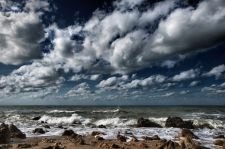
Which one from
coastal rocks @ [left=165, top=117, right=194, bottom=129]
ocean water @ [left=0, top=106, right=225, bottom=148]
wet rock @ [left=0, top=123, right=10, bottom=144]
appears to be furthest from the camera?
coastal rocks @ [left=165, top=117, right=194, bottom=129]

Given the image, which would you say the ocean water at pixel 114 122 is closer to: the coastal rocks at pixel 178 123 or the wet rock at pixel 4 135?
the coastal rocks at pixel 178 123

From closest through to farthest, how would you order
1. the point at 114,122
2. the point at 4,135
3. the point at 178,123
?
the point at 4,135 < the point at 178,123 < the point at 114,122

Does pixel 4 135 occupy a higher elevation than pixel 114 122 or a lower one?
lower

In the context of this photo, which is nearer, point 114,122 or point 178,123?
point 178,123

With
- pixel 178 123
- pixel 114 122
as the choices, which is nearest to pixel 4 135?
pixel 178 123

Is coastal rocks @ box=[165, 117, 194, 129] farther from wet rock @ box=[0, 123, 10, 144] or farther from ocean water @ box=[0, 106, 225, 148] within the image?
wet rock @ box=[0, 123, 10, 144]

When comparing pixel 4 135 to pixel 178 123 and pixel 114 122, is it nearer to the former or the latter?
pixel 178 123

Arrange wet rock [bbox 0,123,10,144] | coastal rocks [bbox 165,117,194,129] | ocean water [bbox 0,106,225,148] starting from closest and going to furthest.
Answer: wet rock [bbox 0,123,10,144] → ocean water [bbox 0,106,225,148] → coastal rocks [bbox 165,117,194,129]

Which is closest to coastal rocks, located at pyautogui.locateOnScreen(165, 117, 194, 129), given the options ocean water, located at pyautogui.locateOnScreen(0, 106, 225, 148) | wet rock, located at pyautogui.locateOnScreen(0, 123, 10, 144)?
ocean water, located at pyautogui.locateOnScreen(0, 106, 225, 148)

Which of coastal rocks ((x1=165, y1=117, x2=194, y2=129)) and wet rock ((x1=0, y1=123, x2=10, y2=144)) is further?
coastal rocks ((x1=165, y1=117, x2=194, y2=129))

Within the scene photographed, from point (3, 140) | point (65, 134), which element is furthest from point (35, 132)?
point (3, 140)

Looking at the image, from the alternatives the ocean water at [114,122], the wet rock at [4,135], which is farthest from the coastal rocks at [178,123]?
the wet rock at [4,135]

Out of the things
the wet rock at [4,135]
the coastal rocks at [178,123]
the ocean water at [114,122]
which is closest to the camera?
the wet rock at [4,135]

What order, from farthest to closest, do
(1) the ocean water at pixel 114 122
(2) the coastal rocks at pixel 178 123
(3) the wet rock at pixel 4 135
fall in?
(2) the coastal rocks at pixel 178 123 < (1) the ocean water at pixel 114 122 < (3) the wet rock at pixel 4 135
